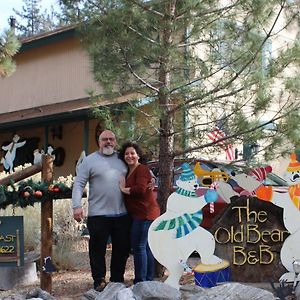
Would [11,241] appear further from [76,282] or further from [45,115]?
[45,115]

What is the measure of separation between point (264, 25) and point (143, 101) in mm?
1708

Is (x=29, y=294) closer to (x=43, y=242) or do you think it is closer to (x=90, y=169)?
(x=43, y=242)

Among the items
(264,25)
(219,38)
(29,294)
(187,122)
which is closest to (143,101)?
(187,122)

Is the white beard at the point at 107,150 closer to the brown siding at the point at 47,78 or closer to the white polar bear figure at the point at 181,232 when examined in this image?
the white polar bear figure at the point at 181,232

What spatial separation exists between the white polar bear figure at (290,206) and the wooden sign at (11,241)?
264 cm

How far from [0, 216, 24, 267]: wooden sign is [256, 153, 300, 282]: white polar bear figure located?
8.65ft

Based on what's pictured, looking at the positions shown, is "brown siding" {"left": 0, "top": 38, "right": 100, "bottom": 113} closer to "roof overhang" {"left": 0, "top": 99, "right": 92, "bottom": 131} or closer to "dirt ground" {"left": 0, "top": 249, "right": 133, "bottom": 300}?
"roof overhang" {"left": 0, "top": 99, "right": 92, "bottom": 131}

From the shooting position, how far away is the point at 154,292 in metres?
5.46

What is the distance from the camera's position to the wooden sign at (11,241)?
670cm

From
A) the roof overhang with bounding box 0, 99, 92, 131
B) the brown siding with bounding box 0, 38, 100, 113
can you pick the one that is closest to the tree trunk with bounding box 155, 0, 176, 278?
the roof overhang with bounding box 0, 99, 92, 131

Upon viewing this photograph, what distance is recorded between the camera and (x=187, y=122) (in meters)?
7.43

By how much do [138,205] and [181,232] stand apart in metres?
0.52

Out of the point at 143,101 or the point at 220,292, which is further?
Answer: the point at 143,101

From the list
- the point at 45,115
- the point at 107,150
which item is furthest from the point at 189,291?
the point at 45,115
